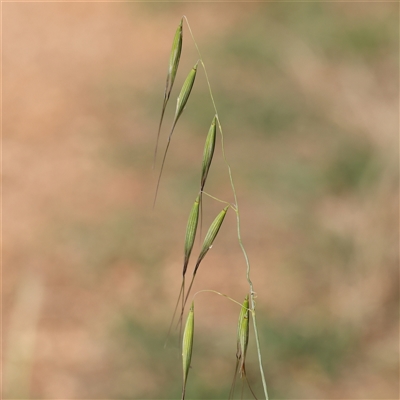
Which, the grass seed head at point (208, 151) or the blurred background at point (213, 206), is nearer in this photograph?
the grass seed head at point (208, 151)

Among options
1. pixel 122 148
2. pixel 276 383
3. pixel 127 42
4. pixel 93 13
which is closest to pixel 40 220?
pixel 122 148

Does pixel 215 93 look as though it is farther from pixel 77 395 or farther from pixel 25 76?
pixel 77 395

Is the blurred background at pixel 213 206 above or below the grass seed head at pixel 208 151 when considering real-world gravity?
above

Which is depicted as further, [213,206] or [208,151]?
[213,206]

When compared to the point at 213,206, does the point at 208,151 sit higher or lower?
lower

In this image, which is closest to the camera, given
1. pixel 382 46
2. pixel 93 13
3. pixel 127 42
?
pixel 382 46

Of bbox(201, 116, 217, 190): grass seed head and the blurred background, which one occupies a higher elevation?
the blurred background

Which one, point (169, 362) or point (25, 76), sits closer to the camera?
point (169, 362)

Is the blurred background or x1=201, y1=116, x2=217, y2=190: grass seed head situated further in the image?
the blurred background
